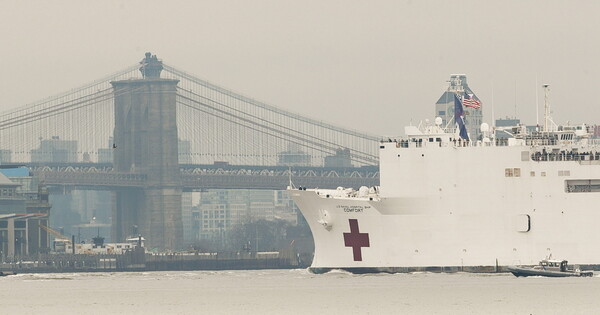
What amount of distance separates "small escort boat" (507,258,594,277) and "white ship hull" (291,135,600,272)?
580 mm

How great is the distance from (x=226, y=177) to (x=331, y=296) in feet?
259

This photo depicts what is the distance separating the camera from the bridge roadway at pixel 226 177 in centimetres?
16012

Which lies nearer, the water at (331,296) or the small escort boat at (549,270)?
the water at (331,296)

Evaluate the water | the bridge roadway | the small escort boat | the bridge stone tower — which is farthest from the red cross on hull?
the bridge stone tower

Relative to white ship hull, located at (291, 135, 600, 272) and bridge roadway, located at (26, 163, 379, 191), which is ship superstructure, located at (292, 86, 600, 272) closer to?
white ship hull, located at (291, 135, 600, 272)


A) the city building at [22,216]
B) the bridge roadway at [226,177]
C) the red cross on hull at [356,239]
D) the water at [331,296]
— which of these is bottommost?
the water at [331,296]

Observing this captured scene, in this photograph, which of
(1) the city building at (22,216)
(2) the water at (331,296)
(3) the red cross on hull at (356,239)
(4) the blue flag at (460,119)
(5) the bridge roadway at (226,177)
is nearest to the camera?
(2) the water at (331,296)

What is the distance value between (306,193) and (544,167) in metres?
10.1

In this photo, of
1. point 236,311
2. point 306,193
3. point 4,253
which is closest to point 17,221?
point 4,253

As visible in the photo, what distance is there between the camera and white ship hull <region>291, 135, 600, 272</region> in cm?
8912


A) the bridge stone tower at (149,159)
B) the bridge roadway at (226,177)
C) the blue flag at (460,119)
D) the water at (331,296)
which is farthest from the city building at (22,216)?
the blue flag at (460,119)

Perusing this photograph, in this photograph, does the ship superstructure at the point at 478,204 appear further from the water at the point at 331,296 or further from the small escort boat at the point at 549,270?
the water at the point at 331,296

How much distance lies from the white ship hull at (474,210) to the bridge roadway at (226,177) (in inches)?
2605

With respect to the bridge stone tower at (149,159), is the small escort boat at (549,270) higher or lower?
lower
